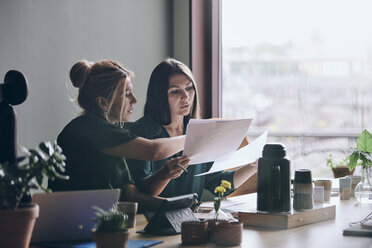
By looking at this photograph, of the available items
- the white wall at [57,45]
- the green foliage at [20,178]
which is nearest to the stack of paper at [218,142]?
the green foliage at [20,178]

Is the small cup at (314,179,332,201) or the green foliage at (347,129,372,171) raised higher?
the green foliage at (347,129,372,171)

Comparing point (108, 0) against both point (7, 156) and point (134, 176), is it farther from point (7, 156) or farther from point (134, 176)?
point (7, 156)

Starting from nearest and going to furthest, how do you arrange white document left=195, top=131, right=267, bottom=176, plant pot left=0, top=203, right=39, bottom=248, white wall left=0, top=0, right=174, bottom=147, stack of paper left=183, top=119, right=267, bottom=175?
plant pot left=0, top=203, right=39, bottom=248 → stack of paper left=183, top=119, right=267, bottom=175 → white document left=195, top=131, right=267, bottom=176 → white wall left=0, top=0, right=174, bottom=147

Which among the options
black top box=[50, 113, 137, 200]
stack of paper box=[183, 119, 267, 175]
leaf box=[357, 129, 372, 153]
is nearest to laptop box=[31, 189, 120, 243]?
stack of paper box=[183, 119, 267, 175]

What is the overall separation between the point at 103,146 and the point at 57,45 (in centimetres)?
104

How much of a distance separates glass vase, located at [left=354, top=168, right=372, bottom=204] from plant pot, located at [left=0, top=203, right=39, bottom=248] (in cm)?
147

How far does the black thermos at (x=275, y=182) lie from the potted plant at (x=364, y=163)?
0.67 metres

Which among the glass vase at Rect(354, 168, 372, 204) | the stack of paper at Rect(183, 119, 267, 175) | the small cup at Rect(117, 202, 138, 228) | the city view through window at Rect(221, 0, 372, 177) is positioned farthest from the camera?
the city view through window at Rect(221, 0, 372, 177)

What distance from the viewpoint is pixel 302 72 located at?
148 inches

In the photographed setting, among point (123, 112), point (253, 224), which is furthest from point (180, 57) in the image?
point (253, 224)

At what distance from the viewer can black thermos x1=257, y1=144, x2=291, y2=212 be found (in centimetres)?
171

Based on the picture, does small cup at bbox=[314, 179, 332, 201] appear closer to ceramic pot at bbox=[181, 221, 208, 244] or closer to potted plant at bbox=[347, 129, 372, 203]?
potted plant at bbox=[347, 129, 372, 203]

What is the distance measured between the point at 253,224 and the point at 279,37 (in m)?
2.34

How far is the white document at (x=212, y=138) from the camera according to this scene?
1.82 meters
